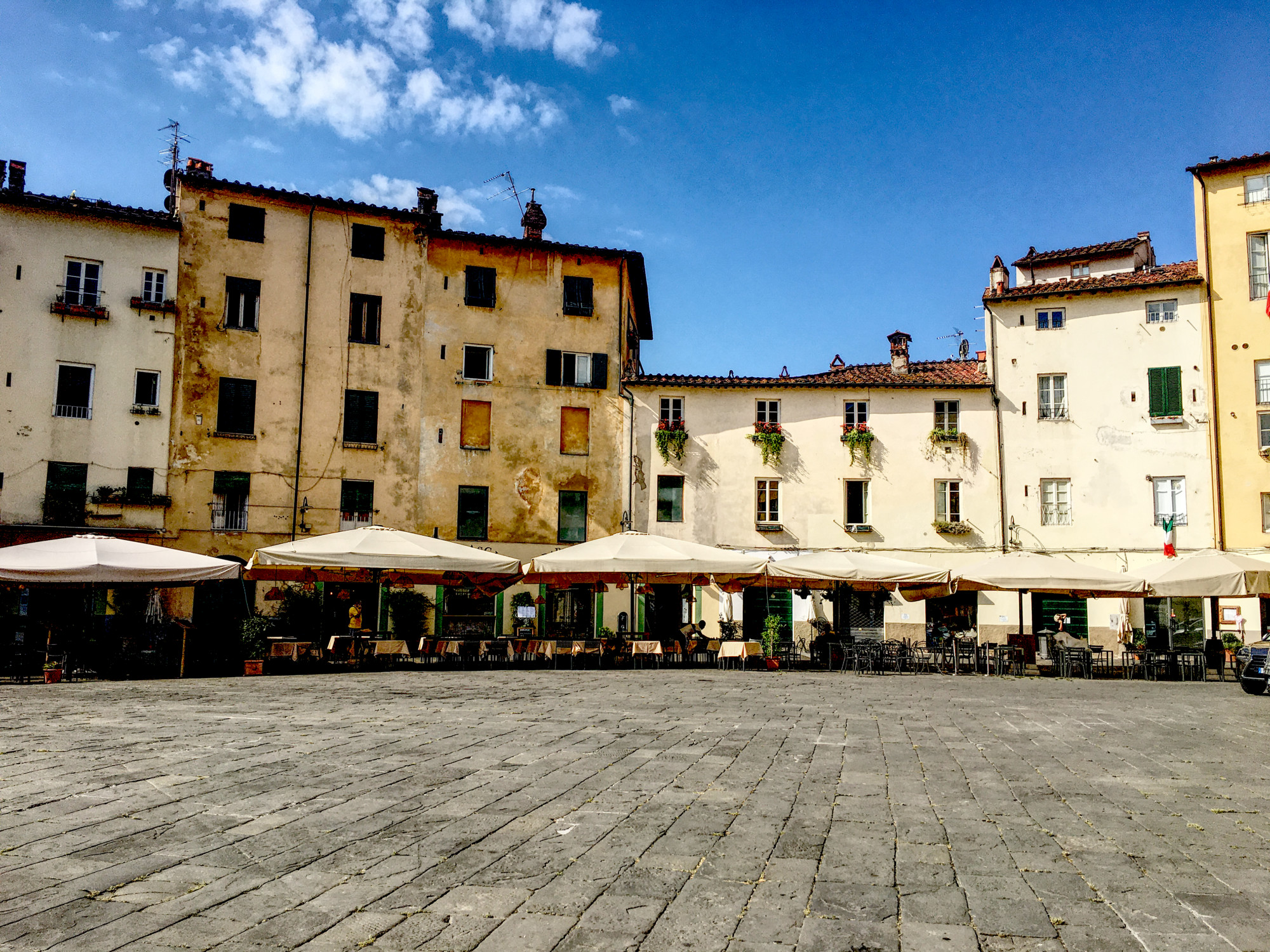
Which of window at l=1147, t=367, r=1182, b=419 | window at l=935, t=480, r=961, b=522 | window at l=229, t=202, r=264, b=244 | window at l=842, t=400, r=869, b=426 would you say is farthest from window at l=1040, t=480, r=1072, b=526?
window at l=229, t=202, r=264, b=244

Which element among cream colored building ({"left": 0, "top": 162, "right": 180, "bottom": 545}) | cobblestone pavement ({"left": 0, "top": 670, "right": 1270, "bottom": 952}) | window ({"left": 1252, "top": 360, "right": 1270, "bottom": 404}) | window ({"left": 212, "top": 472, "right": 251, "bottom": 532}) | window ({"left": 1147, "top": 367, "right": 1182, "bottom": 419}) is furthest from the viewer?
window ({"left": 1147, "top": 367, "right": 1182, "bottom": 419})

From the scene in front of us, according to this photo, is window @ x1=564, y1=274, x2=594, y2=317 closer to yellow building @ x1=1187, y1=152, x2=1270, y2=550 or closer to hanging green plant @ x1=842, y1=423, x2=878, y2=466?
hanging green plant @ x1=842, y1=423, x2=878, y2=466

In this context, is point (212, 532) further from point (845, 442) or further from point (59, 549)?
point (845, 442)

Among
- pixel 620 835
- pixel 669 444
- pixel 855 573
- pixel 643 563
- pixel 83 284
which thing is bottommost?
pixel 620 835

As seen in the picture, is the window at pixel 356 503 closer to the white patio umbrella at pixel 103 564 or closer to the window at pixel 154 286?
the window at pixel 154 286

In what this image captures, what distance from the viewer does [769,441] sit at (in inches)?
1300

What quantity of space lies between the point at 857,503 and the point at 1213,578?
1388cm

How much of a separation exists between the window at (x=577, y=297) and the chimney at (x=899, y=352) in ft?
35.7

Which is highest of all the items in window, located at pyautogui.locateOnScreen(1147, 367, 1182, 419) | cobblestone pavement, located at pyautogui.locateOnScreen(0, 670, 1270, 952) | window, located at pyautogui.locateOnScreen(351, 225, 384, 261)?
window, located at pyautogui.locateOnScreen(351, 225, 384, 261)

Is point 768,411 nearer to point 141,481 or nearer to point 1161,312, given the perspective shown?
point 1161,312

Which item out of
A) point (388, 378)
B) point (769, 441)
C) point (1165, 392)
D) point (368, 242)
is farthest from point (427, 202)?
point (1165, 392)

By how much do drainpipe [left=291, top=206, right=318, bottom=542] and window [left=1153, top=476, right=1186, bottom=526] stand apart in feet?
87.6

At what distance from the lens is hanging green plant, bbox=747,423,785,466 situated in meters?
33.0

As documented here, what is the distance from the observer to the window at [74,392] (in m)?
28.4
